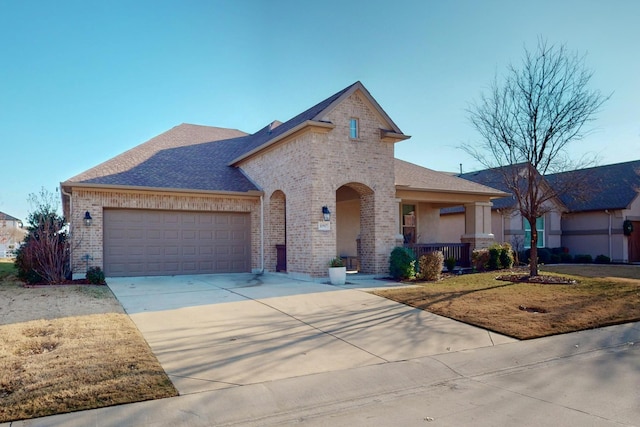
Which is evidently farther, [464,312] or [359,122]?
[359,122]

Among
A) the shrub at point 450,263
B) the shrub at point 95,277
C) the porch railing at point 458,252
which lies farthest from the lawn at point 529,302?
the shrub at point 95,277

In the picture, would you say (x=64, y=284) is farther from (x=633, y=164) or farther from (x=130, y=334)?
(x=633, y=164)

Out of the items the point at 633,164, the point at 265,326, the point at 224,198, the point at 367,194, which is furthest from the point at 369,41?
the point at 633,164

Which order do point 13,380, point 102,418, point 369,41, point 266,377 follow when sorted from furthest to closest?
point 369,41 < point 266,377 < point 13,380 < point 102,418

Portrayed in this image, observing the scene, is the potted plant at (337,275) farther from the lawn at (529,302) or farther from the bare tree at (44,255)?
the bare tree at (44,255)

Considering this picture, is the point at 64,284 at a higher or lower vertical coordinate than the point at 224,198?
lower

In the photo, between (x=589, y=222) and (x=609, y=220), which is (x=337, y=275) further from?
(x=589, y=222)

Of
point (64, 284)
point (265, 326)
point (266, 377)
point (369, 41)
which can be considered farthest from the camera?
point (369, 41)

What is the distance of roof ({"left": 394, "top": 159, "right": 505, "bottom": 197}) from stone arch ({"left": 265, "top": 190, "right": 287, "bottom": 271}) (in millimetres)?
4583

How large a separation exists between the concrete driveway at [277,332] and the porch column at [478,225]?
30.4 ft

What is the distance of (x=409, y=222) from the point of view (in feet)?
73.3

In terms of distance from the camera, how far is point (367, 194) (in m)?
16.7

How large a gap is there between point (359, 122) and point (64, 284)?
1077 centimetres

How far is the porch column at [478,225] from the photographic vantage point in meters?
20.4
